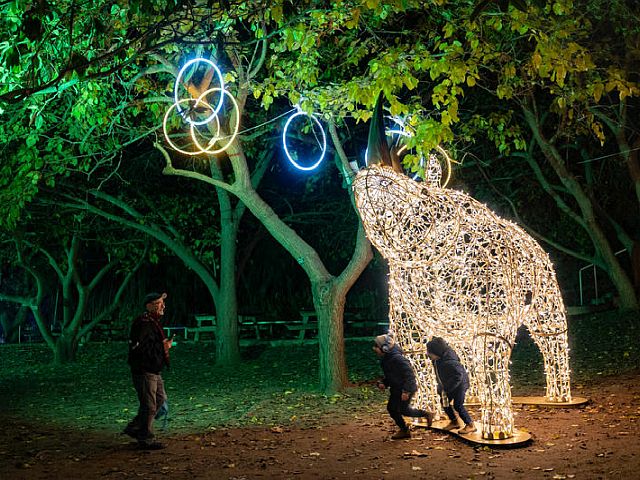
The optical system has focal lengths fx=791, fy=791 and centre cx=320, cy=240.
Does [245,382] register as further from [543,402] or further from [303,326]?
[543,402]

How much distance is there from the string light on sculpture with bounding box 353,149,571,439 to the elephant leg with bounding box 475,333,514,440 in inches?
0.4

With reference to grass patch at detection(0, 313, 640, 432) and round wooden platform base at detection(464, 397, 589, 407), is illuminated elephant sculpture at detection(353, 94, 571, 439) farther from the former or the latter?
grass patch at detection(0, 313, 640, 432)

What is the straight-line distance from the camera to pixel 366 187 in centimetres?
826

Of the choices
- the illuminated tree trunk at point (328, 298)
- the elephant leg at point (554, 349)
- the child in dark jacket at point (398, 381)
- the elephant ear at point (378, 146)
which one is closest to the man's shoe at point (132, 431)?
the child in dark jacket at point (398, 381)

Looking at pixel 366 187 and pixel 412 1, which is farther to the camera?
pixel 412 1

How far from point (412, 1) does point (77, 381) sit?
10.7 m

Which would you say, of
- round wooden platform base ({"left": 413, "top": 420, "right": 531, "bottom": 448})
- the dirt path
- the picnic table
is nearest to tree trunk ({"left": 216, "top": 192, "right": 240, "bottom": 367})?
the picnic table

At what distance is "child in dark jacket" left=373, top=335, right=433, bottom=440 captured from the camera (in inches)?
326

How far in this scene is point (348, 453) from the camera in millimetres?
8055

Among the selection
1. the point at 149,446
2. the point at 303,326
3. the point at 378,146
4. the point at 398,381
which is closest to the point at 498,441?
the point at 398,381

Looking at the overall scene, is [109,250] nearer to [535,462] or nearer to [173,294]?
[173,294]

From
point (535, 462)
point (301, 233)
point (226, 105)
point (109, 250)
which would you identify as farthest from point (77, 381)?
point (535, 462)

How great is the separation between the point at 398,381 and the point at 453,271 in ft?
4.64

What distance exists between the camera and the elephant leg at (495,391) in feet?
26.2
